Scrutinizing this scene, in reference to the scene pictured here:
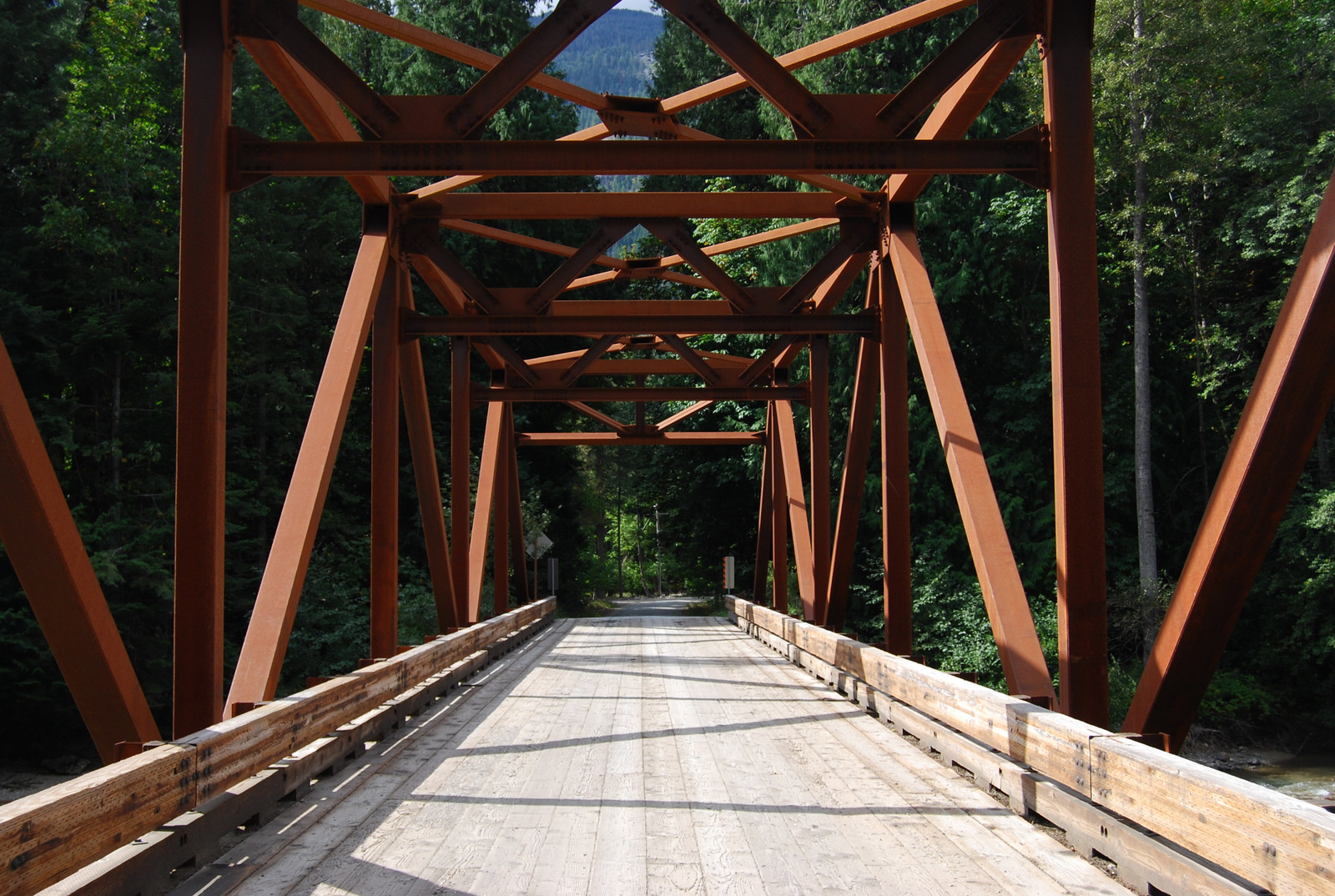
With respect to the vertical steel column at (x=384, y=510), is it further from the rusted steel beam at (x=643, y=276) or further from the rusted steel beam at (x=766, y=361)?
the rusted steel beam at (x=766, y=361)

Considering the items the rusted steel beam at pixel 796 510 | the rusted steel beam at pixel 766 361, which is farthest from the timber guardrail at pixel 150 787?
the rusted steel beam at pixel 766 361

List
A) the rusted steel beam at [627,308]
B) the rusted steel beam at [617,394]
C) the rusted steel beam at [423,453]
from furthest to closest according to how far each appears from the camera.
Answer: the rusted steel beam at [617,394]
the rusted steel beam at [627,308]
the rusted steel beam at [423,453]

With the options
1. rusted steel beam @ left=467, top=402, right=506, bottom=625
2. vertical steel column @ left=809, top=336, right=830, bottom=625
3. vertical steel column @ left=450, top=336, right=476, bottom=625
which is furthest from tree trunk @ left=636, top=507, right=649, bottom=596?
vertical steel column @ left=809, top=336, right=830, bottom=625

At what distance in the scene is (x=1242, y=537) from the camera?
430cm

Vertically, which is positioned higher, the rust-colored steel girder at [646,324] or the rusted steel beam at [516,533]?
the rust-colored steel girder at [646,324]

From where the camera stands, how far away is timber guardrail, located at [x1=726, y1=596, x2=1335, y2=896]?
2.66m

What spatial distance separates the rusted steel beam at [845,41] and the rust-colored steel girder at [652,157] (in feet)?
2.43

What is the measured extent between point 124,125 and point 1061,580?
20644 mm

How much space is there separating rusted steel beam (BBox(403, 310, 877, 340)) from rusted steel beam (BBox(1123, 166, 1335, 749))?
5.95 meters

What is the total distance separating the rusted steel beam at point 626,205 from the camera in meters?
9.20

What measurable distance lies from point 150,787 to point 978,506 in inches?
185

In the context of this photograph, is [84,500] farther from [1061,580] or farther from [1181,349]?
[1181,349]

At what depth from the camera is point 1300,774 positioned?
54.4ft

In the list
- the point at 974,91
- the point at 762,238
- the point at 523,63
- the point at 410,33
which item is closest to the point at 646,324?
the point at 762,238
